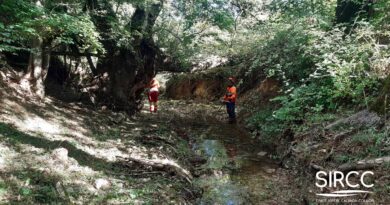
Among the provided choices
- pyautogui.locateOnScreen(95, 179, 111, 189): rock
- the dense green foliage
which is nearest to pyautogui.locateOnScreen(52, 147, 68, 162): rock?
pyautogui.locateOnScreen(95, 179, 111, 189): rock

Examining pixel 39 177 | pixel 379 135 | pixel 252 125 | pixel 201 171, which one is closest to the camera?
pixel 39 177

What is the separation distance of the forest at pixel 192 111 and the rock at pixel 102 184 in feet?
0.10

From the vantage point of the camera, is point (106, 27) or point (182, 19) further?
point (182, 19)

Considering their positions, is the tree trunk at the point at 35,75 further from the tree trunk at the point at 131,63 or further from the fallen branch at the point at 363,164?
the fallen branch at the point at 363,164

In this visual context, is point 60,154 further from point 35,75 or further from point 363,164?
point 363,164

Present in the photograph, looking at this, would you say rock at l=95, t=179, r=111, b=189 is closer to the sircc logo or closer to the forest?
the forest

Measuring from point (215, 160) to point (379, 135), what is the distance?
3901 millimetres

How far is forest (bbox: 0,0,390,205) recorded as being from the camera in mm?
6375

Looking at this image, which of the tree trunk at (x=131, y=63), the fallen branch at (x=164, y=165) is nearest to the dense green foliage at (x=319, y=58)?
the fallen branch at (x=164, y=165)

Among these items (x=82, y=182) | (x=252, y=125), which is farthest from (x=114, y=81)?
(x=82, y=182)

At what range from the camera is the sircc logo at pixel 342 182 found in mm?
5863

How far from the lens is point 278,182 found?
302 inches

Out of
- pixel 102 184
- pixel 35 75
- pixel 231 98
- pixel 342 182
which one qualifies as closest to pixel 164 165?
pixel 102 184

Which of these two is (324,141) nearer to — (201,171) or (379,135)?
(379,135)
